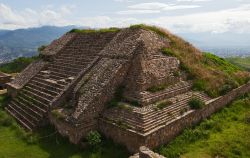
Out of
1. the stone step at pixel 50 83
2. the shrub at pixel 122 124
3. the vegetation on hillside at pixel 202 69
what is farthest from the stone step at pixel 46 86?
the vegetation on hillside at pixel 202 69

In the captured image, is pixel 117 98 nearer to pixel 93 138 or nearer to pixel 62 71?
pixel 93 138

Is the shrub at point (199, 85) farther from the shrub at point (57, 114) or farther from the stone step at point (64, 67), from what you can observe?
the shrub at point (57, 114)

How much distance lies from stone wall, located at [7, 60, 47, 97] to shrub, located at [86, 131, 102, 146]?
10.1m

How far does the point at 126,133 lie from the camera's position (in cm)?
1345

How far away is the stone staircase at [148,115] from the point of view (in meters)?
13.4

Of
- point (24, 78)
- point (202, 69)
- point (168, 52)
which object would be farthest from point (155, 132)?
point (24, 78)

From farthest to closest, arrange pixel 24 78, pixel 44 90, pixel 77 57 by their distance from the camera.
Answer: pixel 24 78 → pixel 77 57 → pixel 44 90

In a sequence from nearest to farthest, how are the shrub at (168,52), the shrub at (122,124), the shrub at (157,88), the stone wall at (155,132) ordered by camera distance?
the stone wall at (155,132)
the shrub at (122,124)
the shrub at (157,88)
the shrub at (168,52)

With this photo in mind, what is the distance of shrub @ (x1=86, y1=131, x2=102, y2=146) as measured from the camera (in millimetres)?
13984

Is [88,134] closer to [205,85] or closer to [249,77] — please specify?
[205,85]

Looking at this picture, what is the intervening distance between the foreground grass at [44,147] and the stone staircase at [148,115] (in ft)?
3.94

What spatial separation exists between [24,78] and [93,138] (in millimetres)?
11934

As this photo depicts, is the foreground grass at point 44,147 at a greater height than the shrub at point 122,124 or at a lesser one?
lesser

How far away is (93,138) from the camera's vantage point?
1403 centimetres
